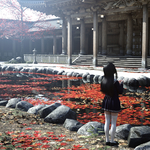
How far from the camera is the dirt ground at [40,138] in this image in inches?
127

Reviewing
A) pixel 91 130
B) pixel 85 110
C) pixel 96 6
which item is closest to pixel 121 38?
pixel 96 6

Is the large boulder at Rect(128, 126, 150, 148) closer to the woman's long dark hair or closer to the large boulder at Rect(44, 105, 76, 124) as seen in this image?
the woman's long dark hair

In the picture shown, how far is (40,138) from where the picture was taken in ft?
11.7

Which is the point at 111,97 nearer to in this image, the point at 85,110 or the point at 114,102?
the point at 114,102

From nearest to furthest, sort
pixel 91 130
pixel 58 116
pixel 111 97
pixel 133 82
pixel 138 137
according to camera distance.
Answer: pixel 138 137, pixel 111 97, pixel 91 130, pixel 58 116, pixel 133 82

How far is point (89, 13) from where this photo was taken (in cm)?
1898

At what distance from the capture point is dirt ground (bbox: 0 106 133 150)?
3230 mm

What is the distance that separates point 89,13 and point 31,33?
1534 centimetres

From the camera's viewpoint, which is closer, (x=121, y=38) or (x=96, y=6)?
(x=96, y=6)

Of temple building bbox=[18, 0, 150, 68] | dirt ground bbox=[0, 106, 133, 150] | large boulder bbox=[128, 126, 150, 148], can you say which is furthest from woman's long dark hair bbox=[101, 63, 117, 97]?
temple building bbox=[18, 0, 150, 68]

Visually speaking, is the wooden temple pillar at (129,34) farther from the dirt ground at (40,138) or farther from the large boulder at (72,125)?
the large boulder at (72,125)

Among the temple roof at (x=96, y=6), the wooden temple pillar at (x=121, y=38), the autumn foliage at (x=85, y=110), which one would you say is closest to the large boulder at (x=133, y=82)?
the autumn foliage at (x=85, y=110)

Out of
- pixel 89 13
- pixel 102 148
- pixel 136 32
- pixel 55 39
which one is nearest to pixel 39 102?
pixel 102 148

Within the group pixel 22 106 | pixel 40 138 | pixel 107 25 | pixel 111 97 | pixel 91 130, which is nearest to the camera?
pixel 111 97
